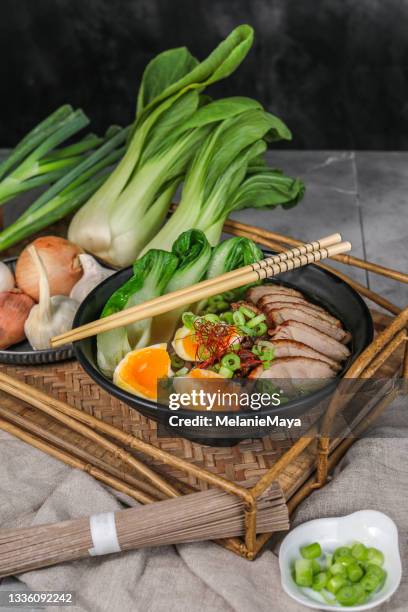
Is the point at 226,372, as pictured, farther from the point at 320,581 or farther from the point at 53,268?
the point at 53,268

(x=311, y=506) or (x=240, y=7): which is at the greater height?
(x=240, y=7)

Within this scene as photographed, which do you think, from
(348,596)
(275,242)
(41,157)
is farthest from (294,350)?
(41,157)

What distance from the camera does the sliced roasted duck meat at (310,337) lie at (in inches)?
69.9

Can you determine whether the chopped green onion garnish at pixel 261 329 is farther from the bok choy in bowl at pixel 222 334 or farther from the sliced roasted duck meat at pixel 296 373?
the sliced roasted duck meat at pixel 296 373

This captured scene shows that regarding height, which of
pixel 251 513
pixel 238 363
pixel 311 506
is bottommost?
pixel 311 506

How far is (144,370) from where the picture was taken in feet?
5.70

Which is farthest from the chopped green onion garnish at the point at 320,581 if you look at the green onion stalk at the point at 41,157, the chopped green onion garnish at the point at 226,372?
the green onion stalk at the point at 41,157

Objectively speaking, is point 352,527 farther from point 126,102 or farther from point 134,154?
point 126,102

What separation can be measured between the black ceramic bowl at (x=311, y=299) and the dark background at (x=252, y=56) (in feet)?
5.75

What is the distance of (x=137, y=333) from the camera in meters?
1.87

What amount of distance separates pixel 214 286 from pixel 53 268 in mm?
608

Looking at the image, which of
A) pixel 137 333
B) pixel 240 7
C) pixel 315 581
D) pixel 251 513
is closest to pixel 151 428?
pixel 137 333

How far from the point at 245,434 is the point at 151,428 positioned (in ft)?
0.85

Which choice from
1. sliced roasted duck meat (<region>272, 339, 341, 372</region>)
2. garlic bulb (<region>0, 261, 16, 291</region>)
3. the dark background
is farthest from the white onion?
the dark background
